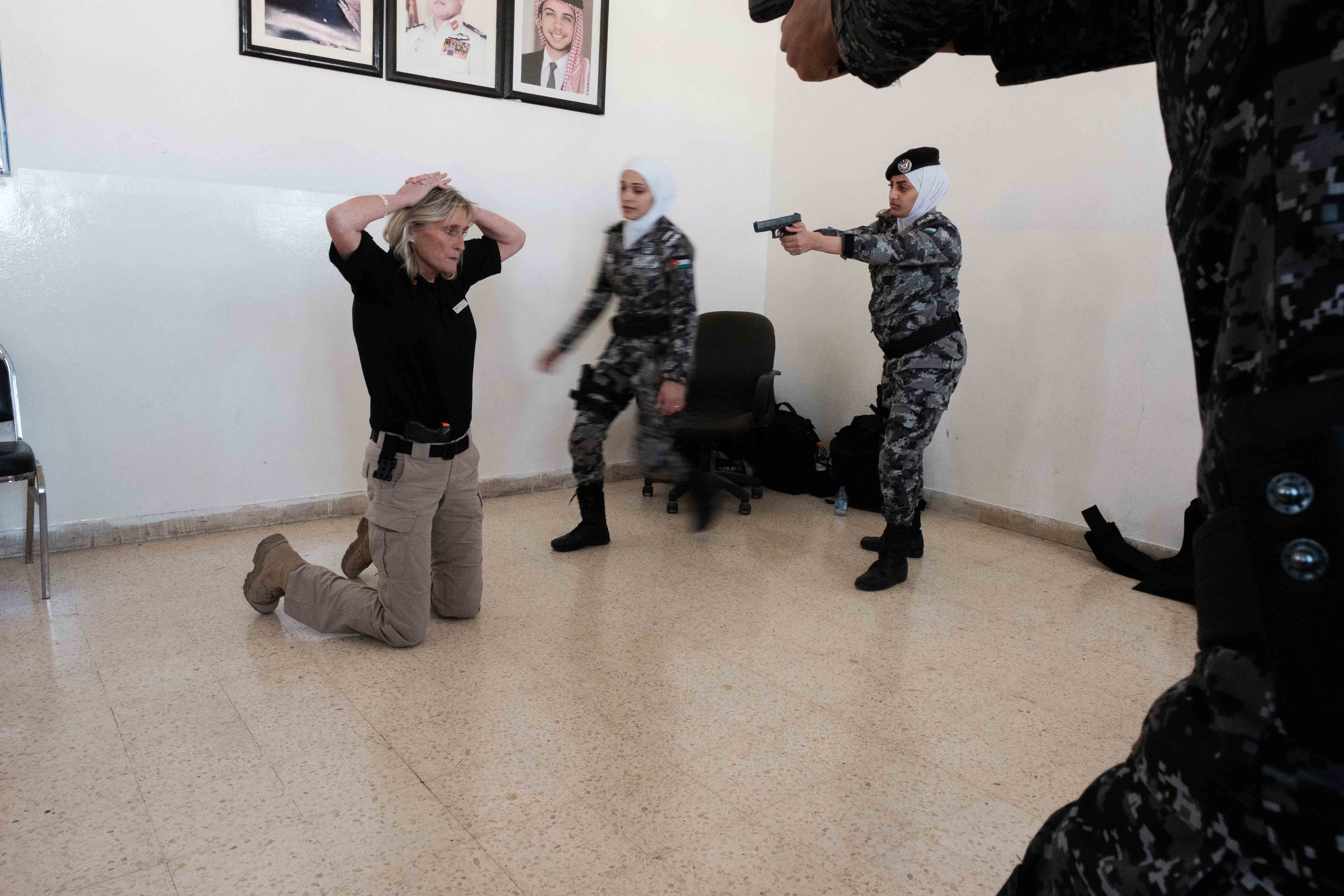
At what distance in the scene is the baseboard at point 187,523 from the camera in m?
3.46

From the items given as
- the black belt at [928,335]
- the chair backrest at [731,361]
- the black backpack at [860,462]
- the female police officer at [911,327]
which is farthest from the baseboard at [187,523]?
the black belt at [928,335]

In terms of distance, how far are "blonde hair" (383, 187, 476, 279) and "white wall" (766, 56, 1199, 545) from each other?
2.81 meters

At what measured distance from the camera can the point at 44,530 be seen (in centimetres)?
292

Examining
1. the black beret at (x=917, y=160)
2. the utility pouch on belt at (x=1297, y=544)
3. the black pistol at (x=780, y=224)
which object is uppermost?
the black beret at (x=917, y=160)

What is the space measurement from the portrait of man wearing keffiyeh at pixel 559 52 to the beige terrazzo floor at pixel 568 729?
2.44 meters

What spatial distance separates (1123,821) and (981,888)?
4.56ft

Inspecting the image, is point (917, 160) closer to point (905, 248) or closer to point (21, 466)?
point (905, 248)

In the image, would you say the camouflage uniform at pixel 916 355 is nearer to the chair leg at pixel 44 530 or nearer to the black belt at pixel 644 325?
the black belt at pixel 644 325

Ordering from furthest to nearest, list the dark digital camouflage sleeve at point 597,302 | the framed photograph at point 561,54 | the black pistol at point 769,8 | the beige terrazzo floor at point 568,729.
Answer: the framed photograph at point 561,54, the dark digital camouflage sleeve at point 597,302, the beige terrazzo floor at point 568,729, the black pistol at point 769,8

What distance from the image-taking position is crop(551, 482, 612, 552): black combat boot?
375cm

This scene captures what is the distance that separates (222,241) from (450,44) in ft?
4.56

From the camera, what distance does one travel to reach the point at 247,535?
12.4 feet

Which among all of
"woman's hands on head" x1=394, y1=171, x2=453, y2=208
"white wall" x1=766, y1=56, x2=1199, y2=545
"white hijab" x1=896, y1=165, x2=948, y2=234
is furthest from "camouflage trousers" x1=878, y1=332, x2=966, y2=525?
"woman's hands on head" x1=394, y1=171, x2=453, y2=208

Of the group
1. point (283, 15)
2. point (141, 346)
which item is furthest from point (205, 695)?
point (283, 15)
